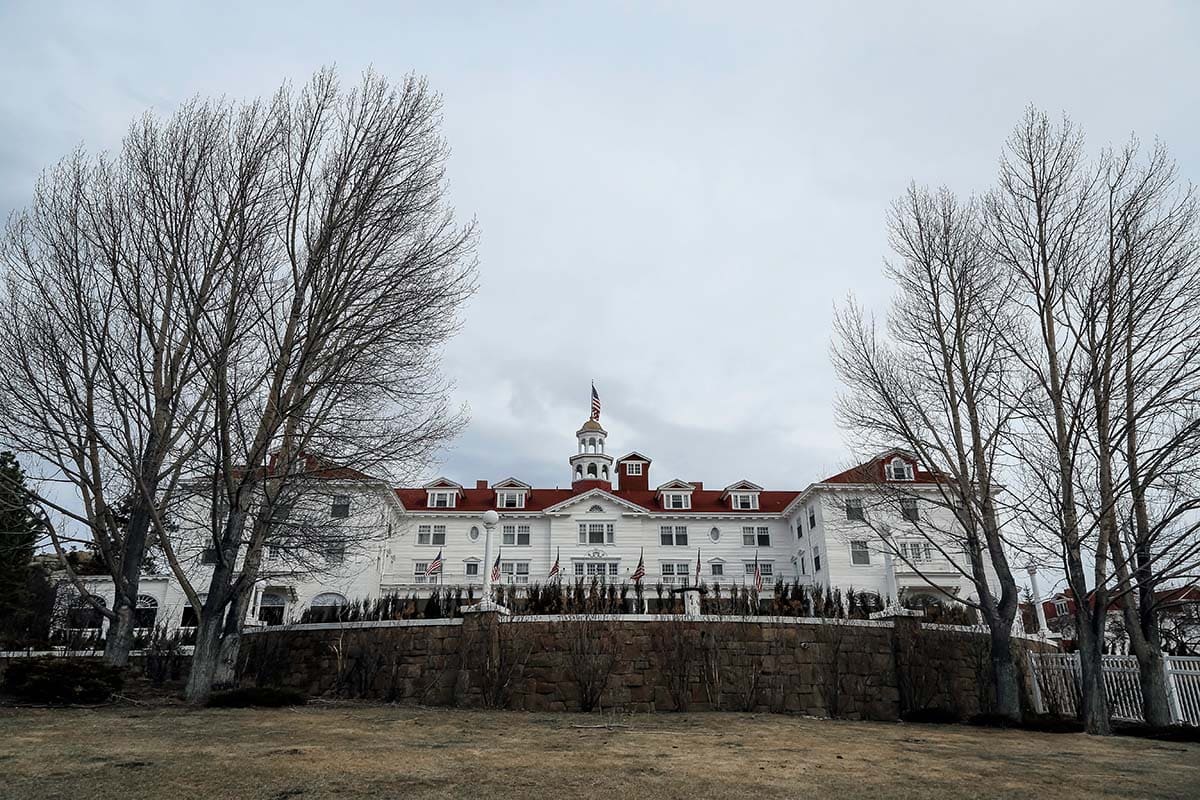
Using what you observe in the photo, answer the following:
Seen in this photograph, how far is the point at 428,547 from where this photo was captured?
4166cm

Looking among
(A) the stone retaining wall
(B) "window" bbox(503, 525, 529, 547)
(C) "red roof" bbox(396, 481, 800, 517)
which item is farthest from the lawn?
(C) "red roof" bbox(396, 481, 800, 517)

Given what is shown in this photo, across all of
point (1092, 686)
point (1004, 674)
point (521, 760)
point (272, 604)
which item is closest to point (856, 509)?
point (1004, 674)

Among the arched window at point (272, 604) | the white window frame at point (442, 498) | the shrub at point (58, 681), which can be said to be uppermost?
the white window frame at point (442, 498)

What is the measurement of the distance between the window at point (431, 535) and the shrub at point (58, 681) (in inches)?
1170

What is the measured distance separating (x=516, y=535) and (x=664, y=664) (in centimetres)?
2709

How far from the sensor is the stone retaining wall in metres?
16.0

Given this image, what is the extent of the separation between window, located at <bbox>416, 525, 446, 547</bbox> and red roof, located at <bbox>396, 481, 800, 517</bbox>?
3.45ft

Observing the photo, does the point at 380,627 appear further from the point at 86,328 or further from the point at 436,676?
the point at 86,328

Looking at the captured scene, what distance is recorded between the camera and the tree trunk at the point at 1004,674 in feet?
49.3

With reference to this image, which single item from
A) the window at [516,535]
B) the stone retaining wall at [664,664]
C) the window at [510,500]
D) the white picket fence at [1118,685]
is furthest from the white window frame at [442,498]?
the white picket fence at [1118,685]

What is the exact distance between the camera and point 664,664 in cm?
1617

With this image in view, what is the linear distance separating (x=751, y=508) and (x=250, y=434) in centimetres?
3377

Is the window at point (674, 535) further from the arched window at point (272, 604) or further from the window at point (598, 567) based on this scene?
the arched window at point (272, 604)

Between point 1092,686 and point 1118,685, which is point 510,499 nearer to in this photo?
point 1118,685
